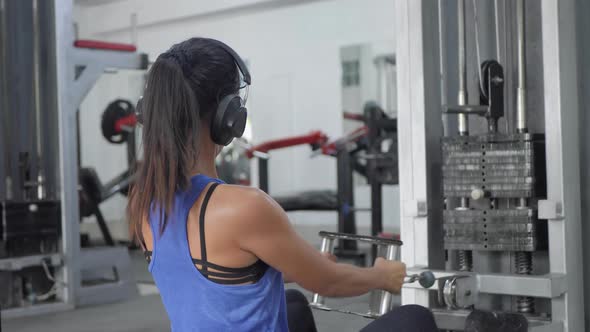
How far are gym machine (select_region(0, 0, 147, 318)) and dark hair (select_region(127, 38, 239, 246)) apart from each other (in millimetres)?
3314

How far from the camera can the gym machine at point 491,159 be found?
2.32m

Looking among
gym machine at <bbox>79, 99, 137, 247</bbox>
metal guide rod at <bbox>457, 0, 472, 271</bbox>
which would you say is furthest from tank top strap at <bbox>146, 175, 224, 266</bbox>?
gym machine at <bbox>79, 99, 137, 247</bbox>

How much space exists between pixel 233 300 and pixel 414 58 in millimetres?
1462

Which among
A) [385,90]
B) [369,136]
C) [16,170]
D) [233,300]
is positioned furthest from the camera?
[385,90]

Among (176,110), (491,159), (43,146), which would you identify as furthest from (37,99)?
(176,110)

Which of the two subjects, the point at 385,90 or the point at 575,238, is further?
the point at 385,90

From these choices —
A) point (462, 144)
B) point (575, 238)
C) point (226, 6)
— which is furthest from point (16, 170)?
point (226, 6)

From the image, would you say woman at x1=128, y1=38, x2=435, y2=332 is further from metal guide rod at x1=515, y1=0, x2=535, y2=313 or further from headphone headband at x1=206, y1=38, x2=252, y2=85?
metal guide rod at x1=515, y1=0, x2=535, y2=313

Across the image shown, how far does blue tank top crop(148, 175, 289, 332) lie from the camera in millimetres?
1332

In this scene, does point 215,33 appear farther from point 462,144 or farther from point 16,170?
point 462,144

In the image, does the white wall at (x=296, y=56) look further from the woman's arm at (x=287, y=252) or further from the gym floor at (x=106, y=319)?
the woman's arm at (x=287, y=252)

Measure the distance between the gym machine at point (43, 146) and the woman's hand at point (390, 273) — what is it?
3418 mm

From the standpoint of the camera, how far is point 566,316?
2.32 m

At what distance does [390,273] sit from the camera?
149cm
